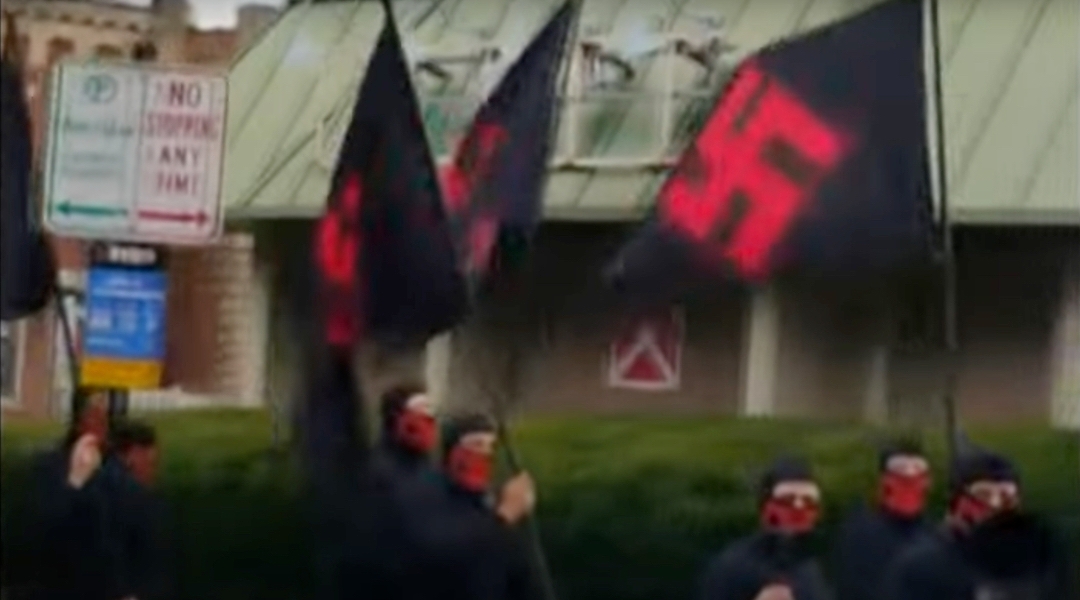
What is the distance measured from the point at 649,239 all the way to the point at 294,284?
1660 millimetres

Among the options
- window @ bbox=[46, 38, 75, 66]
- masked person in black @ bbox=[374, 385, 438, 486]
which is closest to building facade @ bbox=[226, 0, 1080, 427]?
masked person in black @ bbox=[374, 385, 438, 486]

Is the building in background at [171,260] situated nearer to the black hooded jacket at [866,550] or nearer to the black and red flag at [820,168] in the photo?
the black and red flag at [820,168]

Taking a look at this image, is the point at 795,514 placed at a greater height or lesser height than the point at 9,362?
lesser

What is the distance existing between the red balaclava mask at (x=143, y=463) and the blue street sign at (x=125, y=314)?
380 millimetres

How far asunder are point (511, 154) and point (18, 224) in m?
2.47

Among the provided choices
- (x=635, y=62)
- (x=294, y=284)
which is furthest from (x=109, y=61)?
(x=635, y=62)

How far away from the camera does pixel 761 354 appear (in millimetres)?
12617

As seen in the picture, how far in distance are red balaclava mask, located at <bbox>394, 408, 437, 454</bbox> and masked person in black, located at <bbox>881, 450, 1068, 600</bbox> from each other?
1.86 m

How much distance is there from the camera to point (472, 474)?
12734mm

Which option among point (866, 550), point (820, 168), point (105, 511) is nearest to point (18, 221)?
point (105, 511)

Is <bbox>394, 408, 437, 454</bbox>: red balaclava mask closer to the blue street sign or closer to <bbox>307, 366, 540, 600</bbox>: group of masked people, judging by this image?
<bbox>307, 366, 540, 600</bbox>: group of masked people

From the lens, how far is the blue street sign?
14.2 m

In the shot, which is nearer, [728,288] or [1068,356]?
[1068,356]

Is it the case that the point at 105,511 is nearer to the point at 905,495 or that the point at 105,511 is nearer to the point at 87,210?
the point at 87,210
